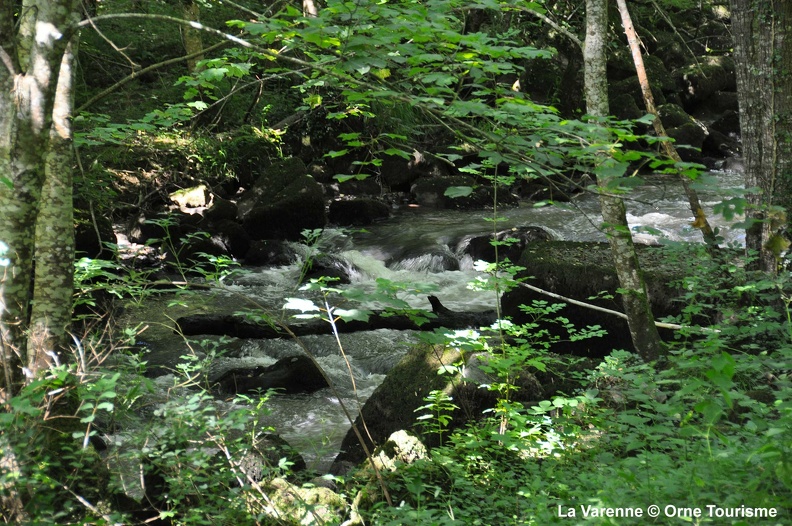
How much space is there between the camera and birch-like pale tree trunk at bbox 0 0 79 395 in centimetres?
309

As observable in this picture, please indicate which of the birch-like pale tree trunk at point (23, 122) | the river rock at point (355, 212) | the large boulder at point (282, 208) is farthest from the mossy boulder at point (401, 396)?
the river rock at point (355, 212)

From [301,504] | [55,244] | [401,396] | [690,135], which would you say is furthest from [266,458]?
[690,135]

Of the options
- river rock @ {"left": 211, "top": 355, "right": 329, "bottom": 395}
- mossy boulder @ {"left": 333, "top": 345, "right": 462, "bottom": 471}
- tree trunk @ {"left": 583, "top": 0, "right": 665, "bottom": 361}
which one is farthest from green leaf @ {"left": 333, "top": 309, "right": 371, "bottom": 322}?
river rock @ {"left": 211, "top": 355, "right": 329, "bottom": 395}

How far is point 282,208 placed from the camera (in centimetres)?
1199

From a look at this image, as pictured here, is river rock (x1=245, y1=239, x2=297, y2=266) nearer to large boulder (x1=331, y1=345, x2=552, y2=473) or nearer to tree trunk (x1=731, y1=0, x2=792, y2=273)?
large boulder (x1=331, y1=345, x2=552, y2=473)

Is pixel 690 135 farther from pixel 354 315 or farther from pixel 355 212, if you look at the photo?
pixel 354 315

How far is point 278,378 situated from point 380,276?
13.4 feet

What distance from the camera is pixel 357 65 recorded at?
2951 mm

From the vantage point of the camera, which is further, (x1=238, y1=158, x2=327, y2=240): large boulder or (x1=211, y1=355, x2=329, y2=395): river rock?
(x1=238, y1=158, x2=327, y2=240): large boulder

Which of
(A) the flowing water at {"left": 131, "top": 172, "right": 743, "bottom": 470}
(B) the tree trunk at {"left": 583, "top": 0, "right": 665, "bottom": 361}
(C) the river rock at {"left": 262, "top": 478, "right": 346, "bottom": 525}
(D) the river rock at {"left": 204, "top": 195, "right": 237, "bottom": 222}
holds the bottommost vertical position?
(A) the flowing water at {"left": 131, "top": 172, "right": 743, "bottom": 470}

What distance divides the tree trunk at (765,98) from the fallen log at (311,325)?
3.31m

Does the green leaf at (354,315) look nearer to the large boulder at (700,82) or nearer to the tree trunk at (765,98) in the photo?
the tree trunk at (765,98)

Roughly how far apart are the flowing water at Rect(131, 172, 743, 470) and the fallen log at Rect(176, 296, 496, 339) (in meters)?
0.11

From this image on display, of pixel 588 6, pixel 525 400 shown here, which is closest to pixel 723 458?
pixel 525 400
